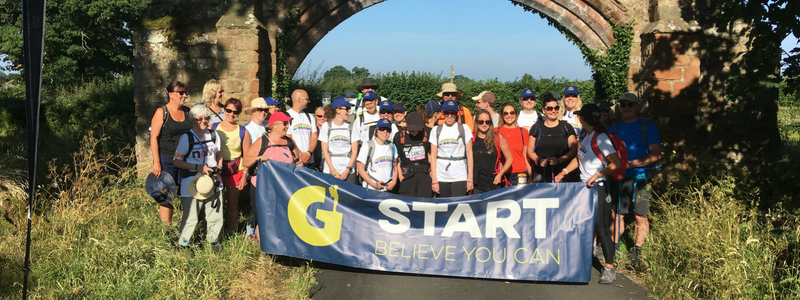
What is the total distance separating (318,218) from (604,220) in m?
2.68

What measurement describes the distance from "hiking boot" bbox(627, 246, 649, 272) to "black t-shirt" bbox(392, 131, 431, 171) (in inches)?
87.8

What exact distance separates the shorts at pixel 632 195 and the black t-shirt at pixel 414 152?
1945mm

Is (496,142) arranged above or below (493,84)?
below

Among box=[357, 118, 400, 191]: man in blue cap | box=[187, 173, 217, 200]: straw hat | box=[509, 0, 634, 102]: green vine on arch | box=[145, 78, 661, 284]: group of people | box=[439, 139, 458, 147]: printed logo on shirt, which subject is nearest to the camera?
box=[187, 173, 217, 200]: straw hat

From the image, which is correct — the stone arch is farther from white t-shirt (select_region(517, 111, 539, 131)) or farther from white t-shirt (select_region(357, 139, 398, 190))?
white t-shirt (select_region(357, 139, 398, 190))

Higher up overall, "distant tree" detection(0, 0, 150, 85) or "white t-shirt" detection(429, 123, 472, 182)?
"distant tree" detection(0, 0, 150, 85)

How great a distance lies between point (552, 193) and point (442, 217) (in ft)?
3.37

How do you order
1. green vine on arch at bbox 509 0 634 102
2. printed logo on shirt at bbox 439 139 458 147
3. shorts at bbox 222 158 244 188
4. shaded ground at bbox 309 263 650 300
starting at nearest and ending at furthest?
shaded ground at bbox 309 263 650 300 → shorts at bbox 222 158 244 188 → printed logo on shirt at bbox 439 139 458 147 → green vine on arch at bbox 509 0 634 102

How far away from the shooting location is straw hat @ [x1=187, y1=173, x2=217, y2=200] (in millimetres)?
5016

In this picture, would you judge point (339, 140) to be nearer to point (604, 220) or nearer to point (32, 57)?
point (604, 220)

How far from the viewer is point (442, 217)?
5.18m

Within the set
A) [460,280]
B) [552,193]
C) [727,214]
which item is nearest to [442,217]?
[460,280]

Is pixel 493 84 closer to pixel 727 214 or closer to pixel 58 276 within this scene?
pixel 727 214

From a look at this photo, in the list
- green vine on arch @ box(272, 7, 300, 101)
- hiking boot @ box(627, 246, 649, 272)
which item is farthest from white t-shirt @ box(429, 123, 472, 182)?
green vine on arch @ box(272, 7, 300, 101)
